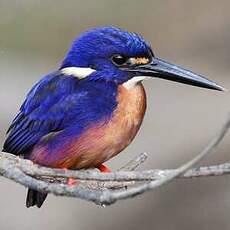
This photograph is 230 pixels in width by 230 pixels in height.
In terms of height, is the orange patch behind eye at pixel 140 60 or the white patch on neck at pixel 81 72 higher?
the orange patch behind eye at pixel 140 60

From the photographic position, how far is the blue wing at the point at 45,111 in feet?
11.4

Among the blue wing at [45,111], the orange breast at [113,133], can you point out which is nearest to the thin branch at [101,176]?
the orange breast at [113,133]

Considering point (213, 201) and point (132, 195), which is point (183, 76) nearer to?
point (132, 195)

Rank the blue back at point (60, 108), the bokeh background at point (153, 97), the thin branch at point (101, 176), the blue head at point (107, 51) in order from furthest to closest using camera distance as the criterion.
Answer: the bokeh background at point (153, 97)
the blue back at point (60, 108)
the blue head at point (107, 51)
the thin branch at point (101, 176)

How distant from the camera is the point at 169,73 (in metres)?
3.40

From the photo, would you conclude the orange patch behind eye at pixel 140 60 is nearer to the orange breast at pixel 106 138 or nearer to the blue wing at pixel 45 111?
the orange breast at pixel 106 138

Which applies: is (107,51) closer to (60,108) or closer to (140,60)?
(140,60)

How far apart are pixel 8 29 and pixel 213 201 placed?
2.85m

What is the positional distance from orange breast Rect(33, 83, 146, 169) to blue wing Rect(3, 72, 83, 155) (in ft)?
0.31

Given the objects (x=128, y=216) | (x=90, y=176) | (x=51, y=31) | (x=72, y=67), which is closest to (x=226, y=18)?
(x=51, y=31)

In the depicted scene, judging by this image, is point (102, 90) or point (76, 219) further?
point (76, 219)

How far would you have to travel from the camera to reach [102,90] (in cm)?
345

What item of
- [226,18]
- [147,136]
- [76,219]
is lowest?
[76,219]

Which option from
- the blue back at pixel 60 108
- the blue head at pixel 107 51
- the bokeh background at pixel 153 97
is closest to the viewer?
the blue head at pixel 107 51
